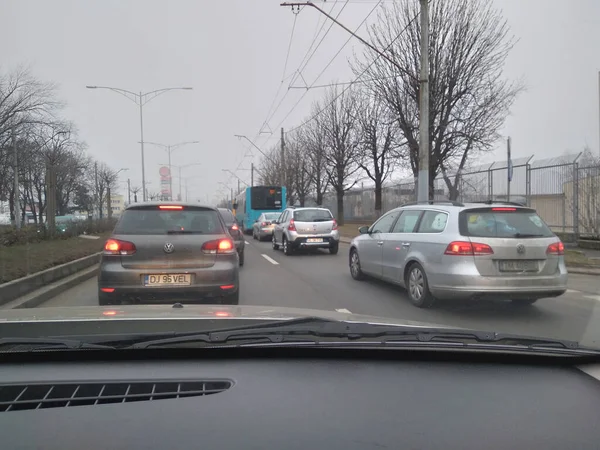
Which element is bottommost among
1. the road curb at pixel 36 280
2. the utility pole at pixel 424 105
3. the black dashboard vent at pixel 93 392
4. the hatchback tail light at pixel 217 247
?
the road curb at pixel 36 280

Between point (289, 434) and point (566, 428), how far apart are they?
3.73ft

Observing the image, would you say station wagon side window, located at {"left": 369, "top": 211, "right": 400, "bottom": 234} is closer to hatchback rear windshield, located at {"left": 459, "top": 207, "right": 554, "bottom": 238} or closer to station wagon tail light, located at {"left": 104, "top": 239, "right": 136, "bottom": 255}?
hatchback rear windshield, located at {"left": 459, "top": 207, "right": 554, "bottom": 238}

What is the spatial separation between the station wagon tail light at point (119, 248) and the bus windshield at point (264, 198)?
2432cm

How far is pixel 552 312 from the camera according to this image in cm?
675

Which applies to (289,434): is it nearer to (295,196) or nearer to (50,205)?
(50,205)

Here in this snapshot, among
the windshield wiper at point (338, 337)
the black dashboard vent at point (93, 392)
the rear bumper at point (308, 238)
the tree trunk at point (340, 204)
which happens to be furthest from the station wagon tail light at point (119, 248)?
the tree trunk at point (340, 204)

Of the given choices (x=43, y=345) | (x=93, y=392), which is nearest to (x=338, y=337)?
(x=93, y=392)

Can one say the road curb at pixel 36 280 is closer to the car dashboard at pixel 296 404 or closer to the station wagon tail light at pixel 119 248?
the station wagon tail light at pixel 119 248

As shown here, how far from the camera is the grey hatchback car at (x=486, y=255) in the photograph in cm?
616

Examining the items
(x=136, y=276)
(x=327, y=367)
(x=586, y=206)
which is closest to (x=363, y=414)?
(x=327, y=367)

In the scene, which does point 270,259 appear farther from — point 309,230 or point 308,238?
point 309,230

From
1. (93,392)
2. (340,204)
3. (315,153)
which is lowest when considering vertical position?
(93,392)

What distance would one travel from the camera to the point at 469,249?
244 inches

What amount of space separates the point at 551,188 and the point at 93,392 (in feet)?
60.6
